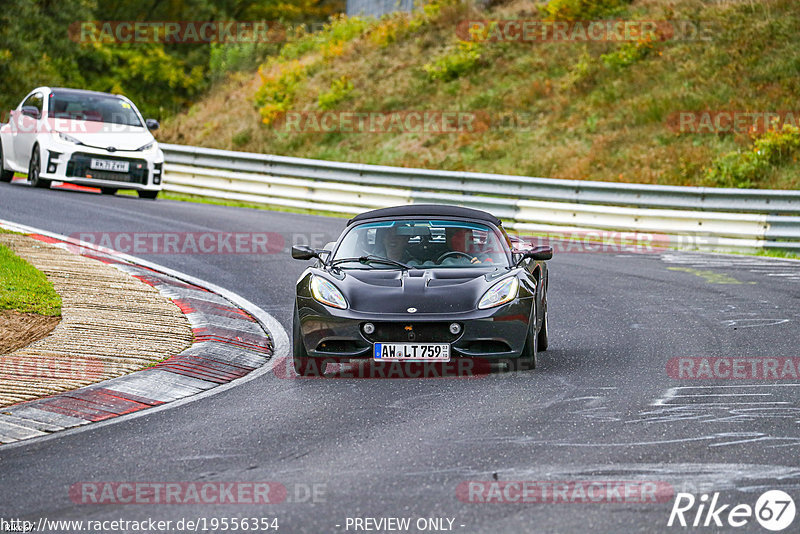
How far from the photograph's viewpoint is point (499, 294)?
9.09m

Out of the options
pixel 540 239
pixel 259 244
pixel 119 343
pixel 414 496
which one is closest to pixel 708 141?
pixel 540 239

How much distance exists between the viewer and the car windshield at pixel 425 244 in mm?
9766

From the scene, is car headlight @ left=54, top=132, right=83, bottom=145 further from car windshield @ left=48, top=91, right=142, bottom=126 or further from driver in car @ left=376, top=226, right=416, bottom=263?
driver in car @ left=376, top=226, right=416, bottom=263

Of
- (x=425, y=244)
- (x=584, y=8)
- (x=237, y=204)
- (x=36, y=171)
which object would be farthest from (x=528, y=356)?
(x=584, y=8)

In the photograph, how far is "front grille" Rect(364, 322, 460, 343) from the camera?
28.9 feet

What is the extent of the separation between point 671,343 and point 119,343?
15.7ft

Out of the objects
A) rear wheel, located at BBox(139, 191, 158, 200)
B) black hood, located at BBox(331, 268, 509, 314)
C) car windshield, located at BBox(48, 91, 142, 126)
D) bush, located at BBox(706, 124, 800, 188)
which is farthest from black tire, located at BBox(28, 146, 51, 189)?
black hood, located at BBox(331, 268, 509, 314)

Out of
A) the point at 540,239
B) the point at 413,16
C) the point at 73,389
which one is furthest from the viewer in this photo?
the point at 413,16

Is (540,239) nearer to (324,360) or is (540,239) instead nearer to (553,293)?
(553,293)

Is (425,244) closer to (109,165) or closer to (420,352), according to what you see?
(420,352)

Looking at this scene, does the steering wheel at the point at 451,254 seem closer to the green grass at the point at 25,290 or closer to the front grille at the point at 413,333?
the front grille at the point at 413,333

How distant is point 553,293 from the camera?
13594 mm

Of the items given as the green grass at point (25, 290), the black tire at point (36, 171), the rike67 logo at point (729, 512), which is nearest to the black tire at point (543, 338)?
the green grass at point (25, 290)

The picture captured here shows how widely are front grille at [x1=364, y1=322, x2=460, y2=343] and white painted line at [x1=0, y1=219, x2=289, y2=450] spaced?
41.6 inches
